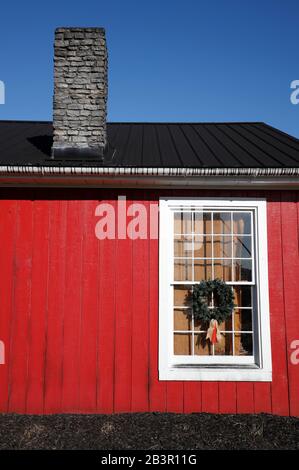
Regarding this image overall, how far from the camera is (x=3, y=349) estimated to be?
5.42m

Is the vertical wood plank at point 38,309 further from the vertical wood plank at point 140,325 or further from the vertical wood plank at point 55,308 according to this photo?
the vertical wood plank at point 140,325

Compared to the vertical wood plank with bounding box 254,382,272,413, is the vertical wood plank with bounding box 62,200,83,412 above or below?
above

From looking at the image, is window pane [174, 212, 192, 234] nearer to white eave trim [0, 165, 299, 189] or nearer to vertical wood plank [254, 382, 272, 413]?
white eave trim [0, 165, 299, 189]

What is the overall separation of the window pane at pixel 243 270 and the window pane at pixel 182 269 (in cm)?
65

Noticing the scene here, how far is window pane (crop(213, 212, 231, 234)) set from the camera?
19.1 feet

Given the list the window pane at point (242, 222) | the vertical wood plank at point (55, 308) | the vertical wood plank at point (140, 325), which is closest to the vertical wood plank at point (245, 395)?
the vertical wood plank at point (140, 325)

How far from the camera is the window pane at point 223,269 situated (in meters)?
5.71

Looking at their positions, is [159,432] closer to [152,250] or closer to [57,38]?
[152,250]

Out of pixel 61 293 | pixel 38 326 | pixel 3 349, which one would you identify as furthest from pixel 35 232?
pixel 3 349

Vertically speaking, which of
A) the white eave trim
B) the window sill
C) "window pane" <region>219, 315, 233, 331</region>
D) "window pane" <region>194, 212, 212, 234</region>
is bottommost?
the window sill

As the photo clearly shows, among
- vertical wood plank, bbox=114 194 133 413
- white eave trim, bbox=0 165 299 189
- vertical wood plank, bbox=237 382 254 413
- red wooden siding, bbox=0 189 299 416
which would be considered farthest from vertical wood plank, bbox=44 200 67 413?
vertical wood plank, bbox=237 382 254 413

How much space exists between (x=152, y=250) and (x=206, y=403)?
2.13 metres

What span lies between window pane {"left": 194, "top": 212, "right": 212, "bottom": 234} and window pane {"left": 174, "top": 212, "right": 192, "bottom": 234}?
0.28ft

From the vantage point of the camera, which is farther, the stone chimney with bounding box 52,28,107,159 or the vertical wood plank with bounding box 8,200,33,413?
the stone chimney with bounding box 52,28,107,159
